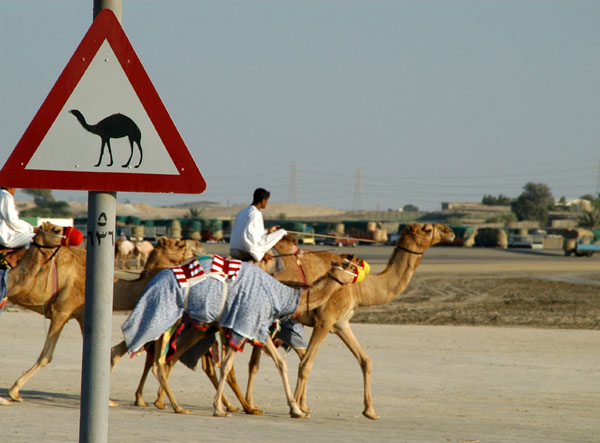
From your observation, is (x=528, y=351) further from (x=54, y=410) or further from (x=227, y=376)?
(x=54, y=410)

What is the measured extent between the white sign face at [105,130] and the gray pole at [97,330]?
0.21m

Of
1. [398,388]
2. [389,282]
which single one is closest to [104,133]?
[389,282]

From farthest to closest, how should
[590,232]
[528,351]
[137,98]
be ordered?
[590,232] < [528,351] < [137,98]

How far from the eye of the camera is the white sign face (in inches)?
138

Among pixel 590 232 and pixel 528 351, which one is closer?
pixel 528 351

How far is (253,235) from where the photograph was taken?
9984 millimetres

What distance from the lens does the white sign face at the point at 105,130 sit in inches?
138

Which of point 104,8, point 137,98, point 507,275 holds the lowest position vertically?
point 507,275

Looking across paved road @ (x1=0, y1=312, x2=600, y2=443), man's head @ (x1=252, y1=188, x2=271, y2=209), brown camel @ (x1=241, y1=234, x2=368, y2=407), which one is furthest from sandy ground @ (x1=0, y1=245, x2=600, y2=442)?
man's head @ (x1=252, y1=188, x2=271, y2=209)

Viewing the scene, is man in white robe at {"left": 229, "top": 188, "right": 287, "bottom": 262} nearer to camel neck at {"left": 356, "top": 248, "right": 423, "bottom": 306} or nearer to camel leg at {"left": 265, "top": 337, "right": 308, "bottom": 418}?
camel leg at {"left": 265, "top": 337, "right": 308, "bottom": 418}

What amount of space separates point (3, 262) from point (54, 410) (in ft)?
6.14

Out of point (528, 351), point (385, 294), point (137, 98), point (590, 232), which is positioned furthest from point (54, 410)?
point (590, 232)

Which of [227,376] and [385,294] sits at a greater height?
[385,294]

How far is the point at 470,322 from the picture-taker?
71.6 ft
